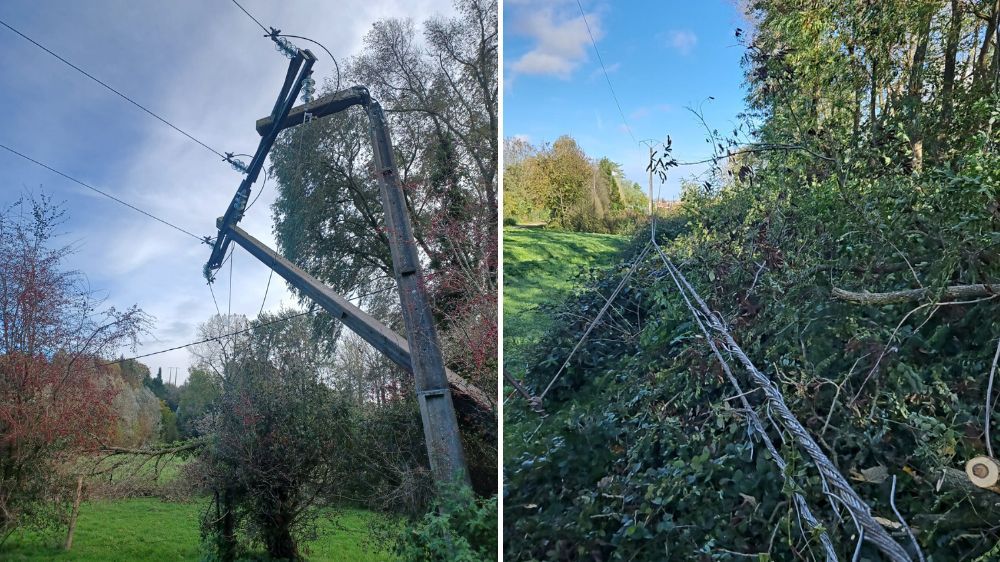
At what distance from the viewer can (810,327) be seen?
1.50 metres

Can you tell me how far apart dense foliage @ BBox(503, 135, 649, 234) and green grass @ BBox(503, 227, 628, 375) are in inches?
1.8

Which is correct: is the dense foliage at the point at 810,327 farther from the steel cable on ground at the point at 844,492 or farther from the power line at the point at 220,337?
the power line at the point at 220,337

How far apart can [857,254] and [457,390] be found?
118 centimetres

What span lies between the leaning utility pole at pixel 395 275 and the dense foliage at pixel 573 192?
1.38 feet

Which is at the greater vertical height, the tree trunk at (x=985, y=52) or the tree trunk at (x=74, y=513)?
the tree trunk at (x=985, y=52)

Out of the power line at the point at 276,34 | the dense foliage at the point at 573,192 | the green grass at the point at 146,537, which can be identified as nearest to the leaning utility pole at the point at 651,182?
the dense foliage at the point at 573,192

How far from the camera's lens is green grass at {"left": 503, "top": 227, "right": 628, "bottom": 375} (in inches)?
77.4

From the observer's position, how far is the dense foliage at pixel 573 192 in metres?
1.88

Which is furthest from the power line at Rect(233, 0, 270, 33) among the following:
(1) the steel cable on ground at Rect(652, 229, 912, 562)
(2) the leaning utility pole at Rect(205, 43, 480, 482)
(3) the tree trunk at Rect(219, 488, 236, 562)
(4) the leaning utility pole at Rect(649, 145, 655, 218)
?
(1) the steel cable on ground at Rect(652, 229, 912, 562)

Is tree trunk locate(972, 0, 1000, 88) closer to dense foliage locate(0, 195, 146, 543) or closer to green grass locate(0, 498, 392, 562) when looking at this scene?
green grass locate(0, 498, 392, 562)

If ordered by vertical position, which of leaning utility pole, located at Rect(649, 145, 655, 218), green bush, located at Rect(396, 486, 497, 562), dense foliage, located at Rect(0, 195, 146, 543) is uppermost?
leaning utility pole, located at Rect(649, 145, 655, 218)

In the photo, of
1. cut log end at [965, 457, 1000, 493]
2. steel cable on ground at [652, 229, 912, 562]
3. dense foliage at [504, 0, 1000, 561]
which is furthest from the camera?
dense foliage at [504, 0, 1000, 561]

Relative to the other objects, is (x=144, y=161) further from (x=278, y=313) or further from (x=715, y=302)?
(x=715, y=302)

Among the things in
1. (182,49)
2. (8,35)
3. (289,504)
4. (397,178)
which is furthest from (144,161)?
(289,504)
